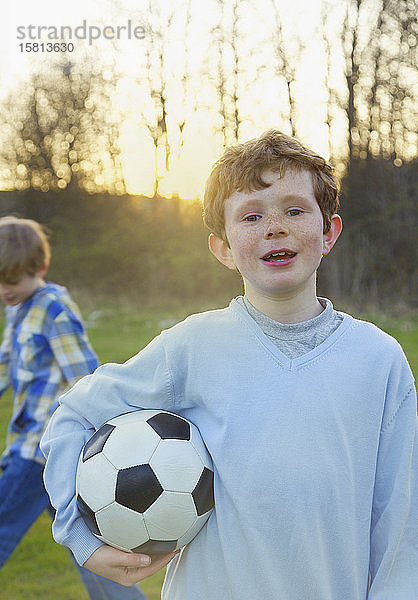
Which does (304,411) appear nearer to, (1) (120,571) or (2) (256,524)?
(2) (256,524)

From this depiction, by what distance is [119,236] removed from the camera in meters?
15.3

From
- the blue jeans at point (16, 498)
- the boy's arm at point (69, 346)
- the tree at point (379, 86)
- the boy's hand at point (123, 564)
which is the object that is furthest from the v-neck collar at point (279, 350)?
the tree at point (379, 86)

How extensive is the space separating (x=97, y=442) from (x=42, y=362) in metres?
1.55

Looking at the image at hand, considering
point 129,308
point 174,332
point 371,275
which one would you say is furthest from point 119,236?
point 174,332

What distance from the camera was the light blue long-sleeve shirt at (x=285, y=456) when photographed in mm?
1563

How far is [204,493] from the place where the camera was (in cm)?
164

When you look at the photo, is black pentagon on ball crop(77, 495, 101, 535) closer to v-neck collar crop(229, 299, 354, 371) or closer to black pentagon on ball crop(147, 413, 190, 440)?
black pentagon on ball crop(147, 413, 190, 440)

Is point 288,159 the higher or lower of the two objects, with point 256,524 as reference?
higher

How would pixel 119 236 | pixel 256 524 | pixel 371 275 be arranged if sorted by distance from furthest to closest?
pixel 119 236
pixel 371 275
pixel 256 524

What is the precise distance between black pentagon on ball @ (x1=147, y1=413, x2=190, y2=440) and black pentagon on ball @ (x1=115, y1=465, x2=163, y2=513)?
0.11m

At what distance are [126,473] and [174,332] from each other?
15.2 inches

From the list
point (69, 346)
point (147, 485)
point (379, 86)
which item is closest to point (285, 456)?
point (147, 485)

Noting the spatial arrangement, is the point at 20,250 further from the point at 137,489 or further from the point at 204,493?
the point at 204,493

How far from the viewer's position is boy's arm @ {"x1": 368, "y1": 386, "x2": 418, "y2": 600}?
5.26ft
